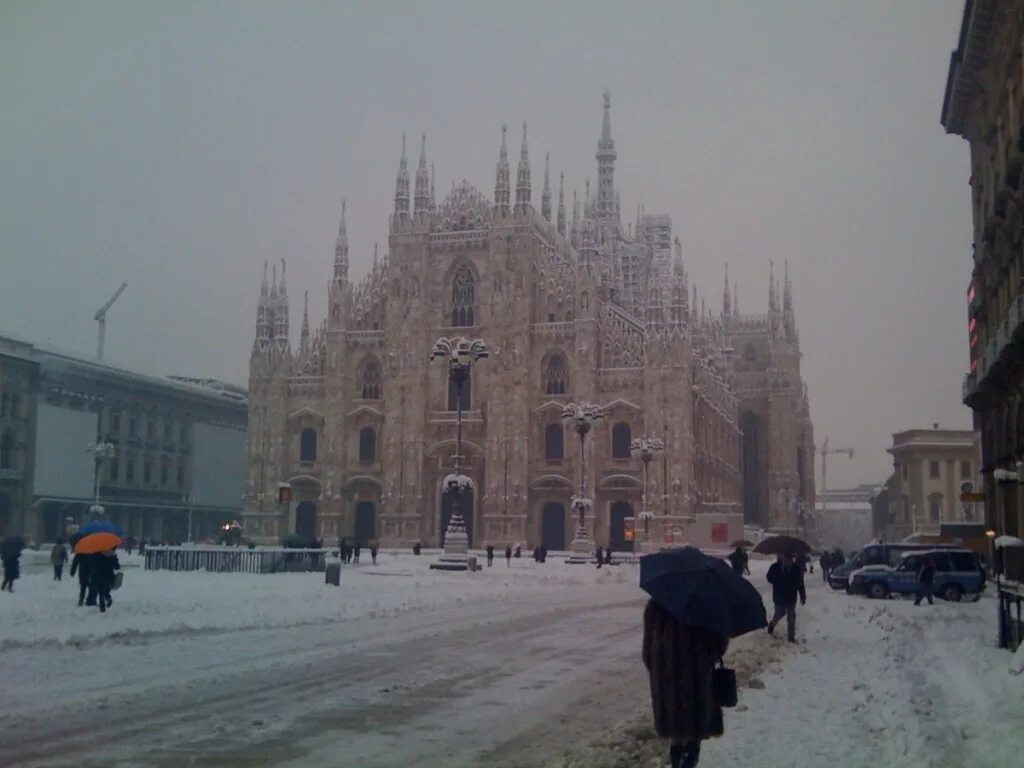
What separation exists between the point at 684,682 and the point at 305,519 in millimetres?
66286

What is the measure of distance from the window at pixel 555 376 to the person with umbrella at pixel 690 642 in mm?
59858

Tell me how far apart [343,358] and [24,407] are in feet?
60.8

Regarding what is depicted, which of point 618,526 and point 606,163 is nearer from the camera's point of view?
point 618,526

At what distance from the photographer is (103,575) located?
814 inches

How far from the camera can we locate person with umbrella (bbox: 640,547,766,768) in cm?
687

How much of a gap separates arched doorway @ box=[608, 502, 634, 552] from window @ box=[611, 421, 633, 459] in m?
2.75

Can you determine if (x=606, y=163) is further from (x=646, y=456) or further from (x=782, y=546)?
(x=782, y=546)

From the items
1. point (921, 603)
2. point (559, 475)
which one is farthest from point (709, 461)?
point (921, 603)

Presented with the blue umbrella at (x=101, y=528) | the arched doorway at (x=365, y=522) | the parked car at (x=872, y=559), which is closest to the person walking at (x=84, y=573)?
the blue umbrella at (x=101, y=528)

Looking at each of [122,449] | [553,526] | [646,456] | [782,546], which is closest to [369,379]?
[553,526]

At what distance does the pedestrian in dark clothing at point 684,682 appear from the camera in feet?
22.7

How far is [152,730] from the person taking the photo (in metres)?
9.67

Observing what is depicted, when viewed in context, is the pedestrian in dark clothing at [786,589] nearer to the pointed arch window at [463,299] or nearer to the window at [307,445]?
the pointed arch window at [463,299]

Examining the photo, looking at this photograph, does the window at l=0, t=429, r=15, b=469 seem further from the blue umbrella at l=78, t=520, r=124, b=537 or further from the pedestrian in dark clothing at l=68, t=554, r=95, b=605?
the pedestrian in dark clothing at l=68, t=554, r=95, b=605
